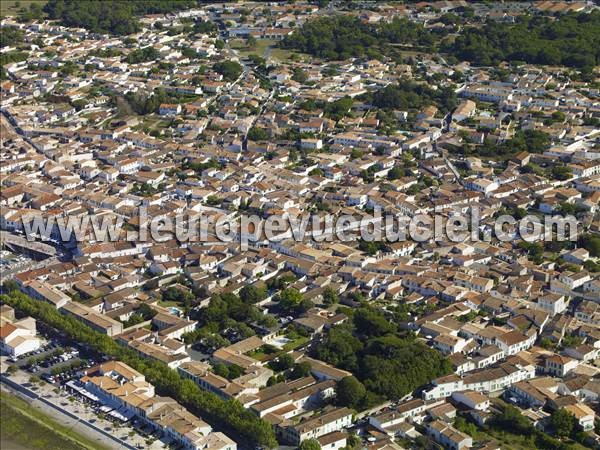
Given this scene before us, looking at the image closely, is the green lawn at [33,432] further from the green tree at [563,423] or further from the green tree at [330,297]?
the green tree at [563,423]

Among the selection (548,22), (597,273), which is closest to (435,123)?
(597,273)

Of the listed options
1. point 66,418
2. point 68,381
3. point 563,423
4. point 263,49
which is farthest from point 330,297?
point 263,49

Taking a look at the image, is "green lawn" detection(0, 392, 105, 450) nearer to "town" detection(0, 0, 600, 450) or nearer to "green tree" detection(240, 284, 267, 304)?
"town" detection(0, 0, 600, 450)

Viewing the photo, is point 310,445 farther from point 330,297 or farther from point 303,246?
point 303,246

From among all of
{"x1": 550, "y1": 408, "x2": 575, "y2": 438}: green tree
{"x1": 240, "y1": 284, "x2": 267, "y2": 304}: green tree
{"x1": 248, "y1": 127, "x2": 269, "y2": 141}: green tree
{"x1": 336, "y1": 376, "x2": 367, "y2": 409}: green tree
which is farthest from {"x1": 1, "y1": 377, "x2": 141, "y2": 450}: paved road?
{"x1": 248, "y1": 127, "x2": 269, "y2": 141}: green tree

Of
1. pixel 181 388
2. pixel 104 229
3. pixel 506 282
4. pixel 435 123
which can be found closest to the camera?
pixel 181 388

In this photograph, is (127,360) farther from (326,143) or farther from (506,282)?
(326,143)
